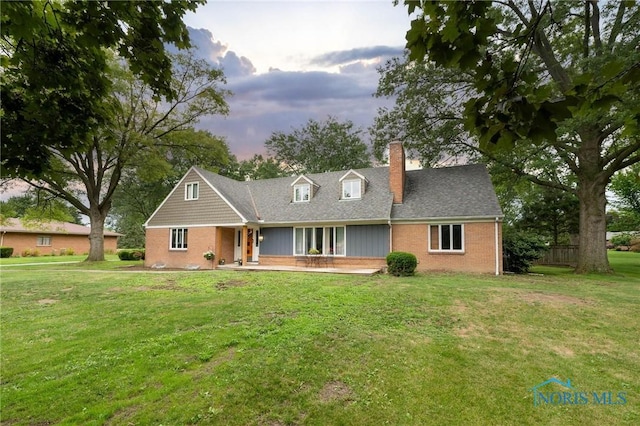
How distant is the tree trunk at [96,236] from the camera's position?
23.8 metres

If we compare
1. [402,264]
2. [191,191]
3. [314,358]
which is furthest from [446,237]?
[191,191]

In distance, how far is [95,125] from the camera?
418 centimetres

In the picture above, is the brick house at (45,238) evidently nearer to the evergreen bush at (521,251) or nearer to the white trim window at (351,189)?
the white trim window at (351,189)

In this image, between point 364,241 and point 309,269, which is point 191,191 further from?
point 364,241

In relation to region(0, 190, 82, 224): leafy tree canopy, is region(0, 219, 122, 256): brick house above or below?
below

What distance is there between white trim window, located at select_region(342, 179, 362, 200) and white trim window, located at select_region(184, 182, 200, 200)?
31.4ft

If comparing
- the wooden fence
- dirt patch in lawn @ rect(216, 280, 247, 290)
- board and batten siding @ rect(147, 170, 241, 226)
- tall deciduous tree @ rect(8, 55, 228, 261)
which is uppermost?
tall deciduous tree @ rect(8, 55, 228, 261)

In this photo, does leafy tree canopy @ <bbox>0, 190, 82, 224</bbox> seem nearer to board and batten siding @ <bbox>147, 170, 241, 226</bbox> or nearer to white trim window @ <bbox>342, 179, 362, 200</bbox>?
board and batten siding @ <bbox>147, 170, 241, 226</bbox>

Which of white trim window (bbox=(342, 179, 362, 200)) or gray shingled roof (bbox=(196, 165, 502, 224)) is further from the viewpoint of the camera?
white trim window (bbox=(342, 179, 362, 200))

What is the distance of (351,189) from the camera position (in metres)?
20.5

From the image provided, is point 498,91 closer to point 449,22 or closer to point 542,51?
point 449,22

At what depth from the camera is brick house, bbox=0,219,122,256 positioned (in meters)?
32.2

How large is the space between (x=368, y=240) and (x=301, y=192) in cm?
629

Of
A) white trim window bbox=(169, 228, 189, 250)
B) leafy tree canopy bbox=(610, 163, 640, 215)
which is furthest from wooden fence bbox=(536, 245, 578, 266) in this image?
white trim window bbox=(169, 228, 189, 250)
